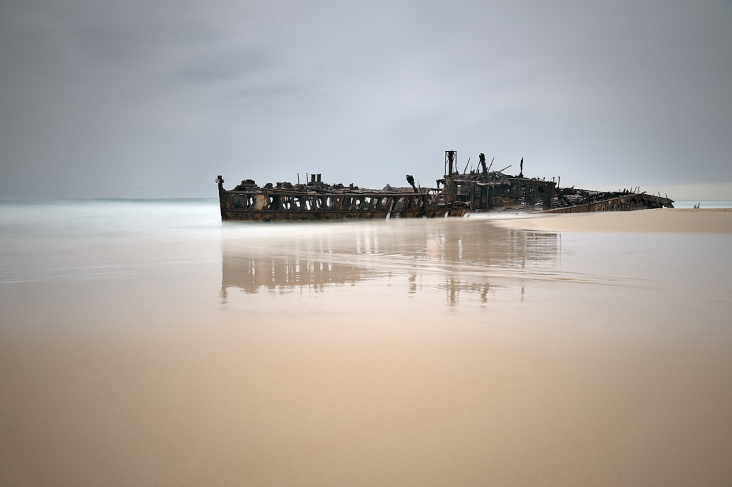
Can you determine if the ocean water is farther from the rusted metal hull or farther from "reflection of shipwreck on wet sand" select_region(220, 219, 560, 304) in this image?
the rusted metal hull

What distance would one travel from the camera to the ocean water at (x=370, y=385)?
1699 mm

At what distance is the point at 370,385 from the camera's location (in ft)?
7.86

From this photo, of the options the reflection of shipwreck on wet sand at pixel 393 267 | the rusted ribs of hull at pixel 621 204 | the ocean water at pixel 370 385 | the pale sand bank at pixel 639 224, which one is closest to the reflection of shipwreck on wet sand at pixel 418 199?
the rusted ribs of hull at pixel 621 204

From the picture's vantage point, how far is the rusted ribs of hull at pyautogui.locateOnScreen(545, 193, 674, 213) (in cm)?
3462

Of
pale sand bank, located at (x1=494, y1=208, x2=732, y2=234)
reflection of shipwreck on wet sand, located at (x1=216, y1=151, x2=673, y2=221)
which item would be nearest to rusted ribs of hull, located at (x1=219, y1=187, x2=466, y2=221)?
reflection of shipwreck on wet sand, located at (x1=216, y1=151, x2=673, y2=221)

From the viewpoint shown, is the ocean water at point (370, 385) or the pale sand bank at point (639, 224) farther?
the pale sand bank at point (639, 224)

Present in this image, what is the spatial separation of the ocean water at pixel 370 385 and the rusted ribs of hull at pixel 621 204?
105 ft

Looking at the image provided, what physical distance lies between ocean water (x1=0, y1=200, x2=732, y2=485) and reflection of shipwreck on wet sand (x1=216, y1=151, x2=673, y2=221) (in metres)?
21.0

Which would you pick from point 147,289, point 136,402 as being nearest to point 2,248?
point 147,289

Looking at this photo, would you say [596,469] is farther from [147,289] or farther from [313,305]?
[147,289]

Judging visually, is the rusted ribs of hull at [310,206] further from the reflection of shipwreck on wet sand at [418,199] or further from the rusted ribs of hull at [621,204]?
the rusted ribs of hull at [621,204]

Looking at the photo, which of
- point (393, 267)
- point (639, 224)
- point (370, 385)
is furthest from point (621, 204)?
point (370, 385)

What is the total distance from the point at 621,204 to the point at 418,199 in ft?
72.5

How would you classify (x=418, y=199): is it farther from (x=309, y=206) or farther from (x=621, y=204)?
(x=621, y=204)
